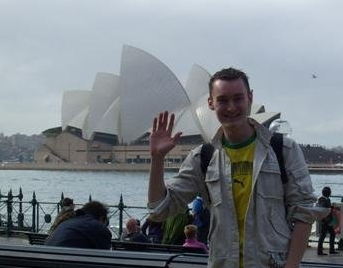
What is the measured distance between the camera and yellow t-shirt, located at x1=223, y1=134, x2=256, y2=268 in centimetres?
216

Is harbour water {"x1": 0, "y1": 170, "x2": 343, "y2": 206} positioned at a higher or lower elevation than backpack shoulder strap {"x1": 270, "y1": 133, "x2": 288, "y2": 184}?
lower

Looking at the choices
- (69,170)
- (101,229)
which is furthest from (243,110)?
(69,170)

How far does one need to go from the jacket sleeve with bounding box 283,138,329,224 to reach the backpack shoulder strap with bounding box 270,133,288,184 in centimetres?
1

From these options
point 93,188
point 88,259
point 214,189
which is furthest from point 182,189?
point 93,188

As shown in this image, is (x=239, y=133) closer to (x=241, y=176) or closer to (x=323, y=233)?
(x=241, y=176)

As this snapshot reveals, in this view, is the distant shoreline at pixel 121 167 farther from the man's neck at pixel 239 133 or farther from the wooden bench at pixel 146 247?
the man's neck at pixel 239 133

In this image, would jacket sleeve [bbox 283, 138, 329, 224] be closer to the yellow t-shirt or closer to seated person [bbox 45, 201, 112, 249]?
the yellow t-shirt

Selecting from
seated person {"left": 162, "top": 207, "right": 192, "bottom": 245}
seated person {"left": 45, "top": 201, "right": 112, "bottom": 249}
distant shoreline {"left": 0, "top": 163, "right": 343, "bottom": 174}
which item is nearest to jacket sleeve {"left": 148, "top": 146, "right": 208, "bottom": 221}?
seated person {"left": 45, "top": 201, "right": 112, "bottom": 249}

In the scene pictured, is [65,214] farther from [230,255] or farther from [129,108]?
[129,108]

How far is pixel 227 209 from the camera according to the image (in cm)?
218

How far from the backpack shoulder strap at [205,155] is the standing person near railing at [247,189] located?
0.02 meters

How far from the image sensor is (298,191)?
2139 mm

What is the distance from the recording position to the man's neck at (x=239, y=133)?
7.19ft

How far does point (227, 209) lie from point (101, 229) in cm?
224
